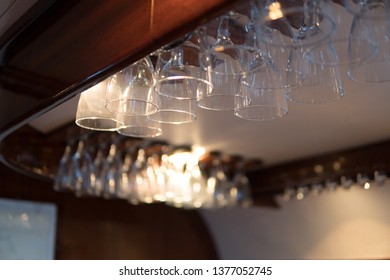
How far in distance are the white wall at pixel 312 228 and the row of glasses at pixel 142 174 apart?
653mm

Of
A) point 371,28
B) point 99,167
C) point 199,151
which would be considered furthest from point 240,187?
point 371,28

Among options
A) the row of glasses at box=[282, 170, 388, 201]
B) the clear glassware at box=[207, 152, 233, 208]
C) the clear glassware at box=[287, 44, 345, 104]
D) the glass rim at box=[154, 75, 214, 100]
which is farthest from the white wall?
the glass rim at box=[154, 75, 214, 100]

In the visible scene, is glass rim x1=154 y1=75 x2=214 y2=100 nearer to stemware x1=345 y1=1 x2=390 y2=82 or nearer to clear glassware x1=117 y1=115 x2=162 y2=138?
clear glassware x1=117 y1=115 x2=162 y2=138

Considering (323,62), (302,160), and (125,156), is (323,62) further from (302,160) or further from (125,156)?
(302,160)

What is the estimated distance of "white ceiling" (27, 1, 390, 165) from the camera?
94.4 inches

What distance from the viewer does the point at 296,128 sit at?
2.79 m

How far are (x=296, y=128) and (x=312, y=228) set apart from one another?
1390mm

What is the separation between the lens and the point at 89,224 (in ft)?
13.1

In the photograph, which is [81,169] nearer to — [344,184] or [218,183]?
[218,183]

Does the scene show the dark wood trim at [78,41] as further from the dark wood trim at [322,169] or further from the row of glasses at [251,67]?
the dark wood trim at [322,169]

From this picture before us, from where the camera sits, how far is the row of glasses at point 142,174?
9.41 ft

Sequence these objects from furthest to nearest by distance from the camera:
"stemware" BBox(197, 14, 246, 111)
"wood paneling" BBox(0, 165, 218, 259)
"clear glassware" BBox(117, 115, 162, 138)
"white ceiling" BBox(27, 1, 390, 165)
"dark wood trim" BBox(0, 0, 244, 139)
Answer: "wood paneling" BBox(0, 165, 218, 259) → "white ceiling" BBox(27, 1, 390, 165) → "clear glassware" BBox(117, 115, 162, 138) → "stemware" BBox(197, 14, 246, 111) → "dark wood trim" BBox(0, 0, 244, 139)

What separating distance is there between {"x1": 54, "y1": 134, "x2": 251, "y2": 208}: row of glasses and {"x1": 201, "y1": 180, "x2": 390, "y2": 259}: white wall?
653 millimetres

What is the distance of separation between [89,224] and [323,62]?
304 cm
